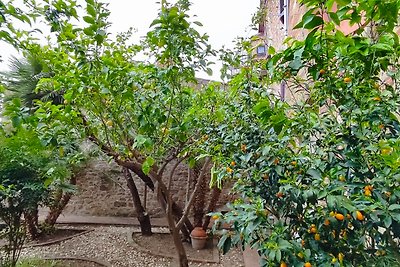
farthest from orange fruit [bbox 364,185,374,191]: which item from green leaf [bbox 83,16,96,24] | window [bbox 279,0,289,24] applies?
window [bbox 279,0,289,24]

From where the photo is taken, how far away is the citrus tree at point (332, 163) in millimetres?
1054

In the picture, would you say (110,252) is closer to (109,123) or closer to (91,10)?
A: (109,123)

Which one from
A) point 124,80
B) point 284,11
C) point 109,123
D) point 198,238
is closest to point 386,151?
point 124,80

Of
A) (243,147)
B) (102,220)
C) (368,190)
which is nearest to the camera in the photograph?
(368,190)

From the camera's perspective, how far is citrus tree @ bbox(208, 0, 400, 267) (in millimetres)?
1054

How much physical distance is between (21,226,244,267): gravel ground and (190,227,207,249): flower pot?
1.21 ft

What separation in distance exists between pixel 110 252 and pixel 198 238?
1.39 meters

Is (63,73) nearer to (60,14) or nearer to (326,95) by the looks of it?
(60,14)

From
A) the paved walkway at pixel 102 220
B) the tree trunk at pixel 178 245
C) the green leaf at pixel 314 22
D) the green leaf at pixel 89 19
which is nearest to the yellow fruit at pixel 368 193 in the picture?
the green leaf at pixel 314 22

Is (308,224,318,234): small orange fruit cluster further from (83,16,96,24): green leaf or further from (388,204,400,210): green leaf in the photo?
(83,16,96,24): green leaf

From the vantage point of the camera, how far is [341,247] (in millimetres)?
1114

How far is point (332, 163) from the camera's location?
4.08ft

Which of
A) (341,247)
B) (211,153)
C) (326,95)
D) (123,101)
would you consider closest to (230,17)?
(123,101)

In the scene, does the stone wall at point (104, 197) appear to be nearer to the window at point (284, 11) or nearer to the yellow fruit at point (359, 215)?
the window at point (284, 11)
